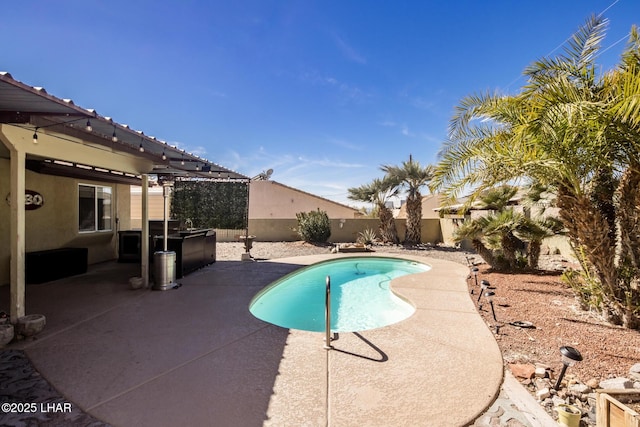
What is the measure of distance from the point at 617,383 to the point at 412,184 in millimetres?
14610

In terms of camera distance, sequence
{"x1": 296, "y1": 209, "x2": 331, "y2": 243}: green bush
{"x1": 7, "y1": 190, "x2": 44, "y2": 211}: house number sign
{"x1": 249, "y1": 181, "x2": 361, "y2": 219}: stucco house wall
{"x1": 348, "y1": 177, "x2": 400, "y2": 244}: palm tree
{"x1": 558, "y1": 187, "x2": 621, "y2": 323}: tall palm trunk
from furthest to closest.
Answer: {"x1": 249, "y1": 181, "x2": 361, "y2": 219}: stucco house wall, {"x1": 348, "y1": 177, "x2": 400, "y2": 244}: palm tree, {"x1": 296, "y1": 209, "x2": 331, "y2": 243}: green bush, {"x1": 7, "y1": 190, "x2": 44, "y2": 211}: house number sign, {"x1": 558, "y1": 187, "x2": 621, "y2": 323}: tall palm trunk

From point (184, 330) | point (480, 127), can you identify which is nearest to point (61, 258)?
point (184, 330)

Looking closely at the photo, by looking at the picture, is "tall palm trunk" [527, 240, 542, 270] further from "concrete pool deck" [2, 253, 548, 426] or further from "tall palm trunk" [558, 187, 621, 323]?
"concrete pool deck" [2, 253, 548, 426]

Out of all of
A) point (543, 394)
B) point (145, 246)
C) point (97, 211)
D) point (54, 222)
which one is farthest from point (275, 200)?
point (543, 394)

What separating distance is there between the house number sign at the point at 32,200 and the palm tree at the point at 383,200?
14.7m

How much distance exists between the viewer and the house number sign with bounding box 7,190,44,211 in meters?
7.79

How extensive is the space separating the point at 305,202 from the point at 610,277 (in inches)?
797

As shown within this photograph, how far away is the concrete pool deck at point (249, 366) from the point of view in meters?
2.73

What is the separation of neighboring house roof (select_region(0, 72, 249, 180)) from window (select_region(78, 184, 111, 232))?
2.20m

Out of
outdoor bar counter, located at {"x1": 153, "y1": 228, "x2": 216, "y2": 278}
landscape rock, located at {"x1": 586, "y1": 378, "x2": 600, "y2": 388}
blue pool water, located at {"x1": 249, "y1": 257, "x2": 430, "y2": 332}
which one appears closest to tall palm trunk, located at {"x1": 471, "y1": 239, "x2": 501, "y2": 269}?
blue pool water, located at {"x1": 249, "y1": 257, "x2": 430, "y2": 332}

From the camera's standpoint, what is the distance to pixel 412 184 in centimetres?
1705

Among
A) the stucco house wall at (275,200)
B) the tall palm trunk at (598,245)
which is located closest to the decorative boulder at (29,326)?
the tall palm trunk at (598,245)

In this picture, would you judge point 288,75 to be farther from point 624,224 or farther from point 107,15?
point 624,224

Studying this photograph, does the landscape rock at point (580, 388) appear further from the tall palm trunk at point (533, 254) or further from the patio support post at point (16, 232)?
the patio support post at point (16, 232)
